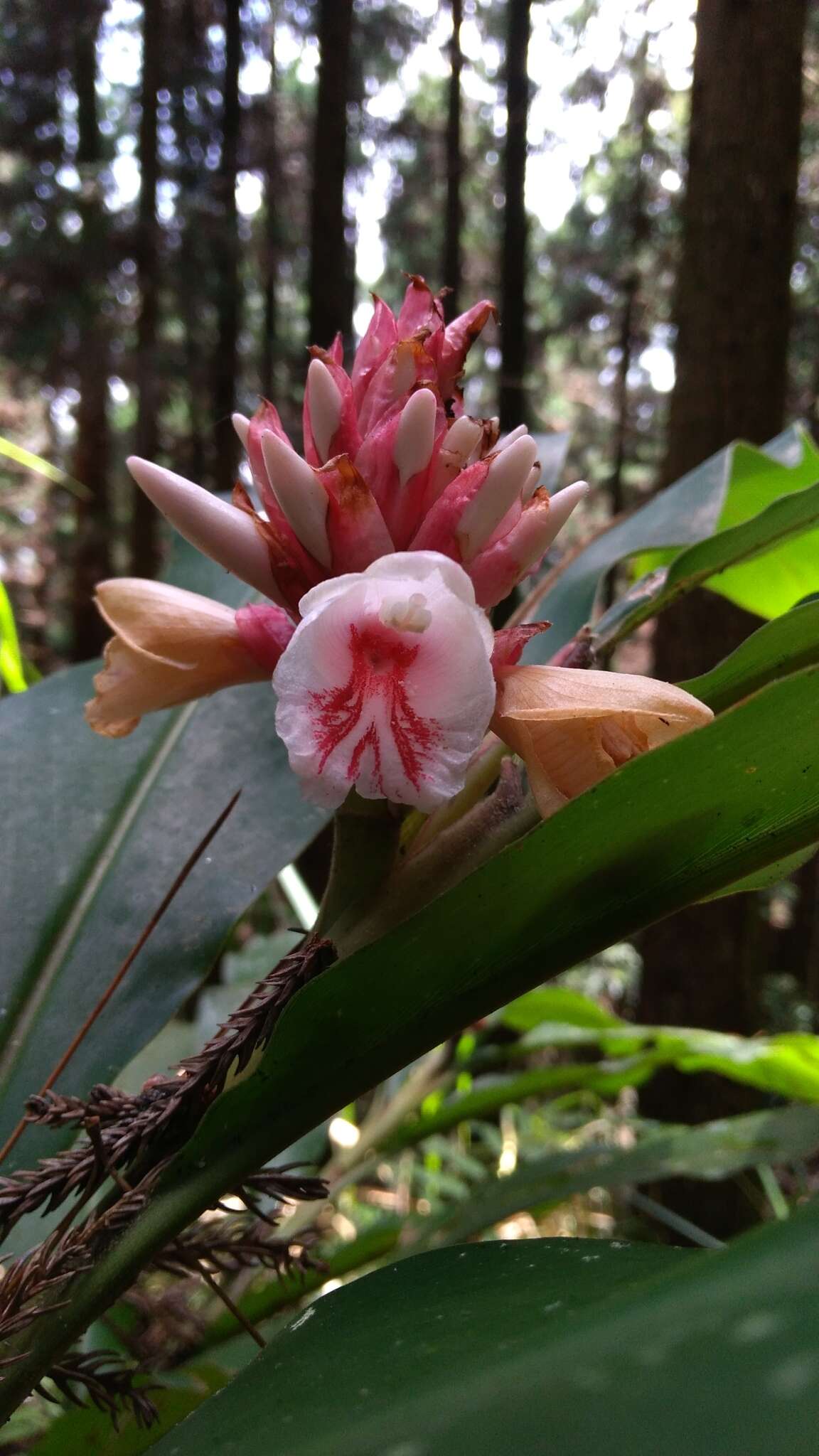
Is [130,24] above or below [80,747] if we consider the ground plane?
above

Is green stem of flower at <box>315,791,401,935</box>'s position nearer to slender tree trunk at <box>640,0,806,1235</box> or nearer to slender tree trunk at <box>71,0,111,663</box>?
slender tree trunk at <box>640,0,806,1235</box>

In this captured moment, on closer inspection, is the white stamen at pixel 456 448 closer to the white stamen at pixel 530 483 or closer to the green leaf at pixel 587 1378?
the white stamen at pixel 530 483

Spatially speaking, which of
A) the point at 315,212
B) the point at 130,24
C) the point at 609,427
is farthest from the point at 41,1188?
the point at 609,427

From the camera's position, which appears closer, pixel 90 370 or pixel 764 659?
pixel 764 659

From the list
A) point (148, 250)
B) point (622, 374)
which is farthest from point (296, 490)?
point (622, 374)

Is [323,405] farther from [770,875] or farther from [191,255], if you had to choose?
[191,255]

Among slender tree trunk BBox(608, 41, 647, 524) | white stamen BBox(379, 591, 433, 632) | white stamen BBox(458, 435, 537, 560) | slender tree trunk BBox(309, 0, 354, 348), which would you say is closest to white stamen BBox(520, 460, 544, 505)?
white stamen BBox(458, 435, 537, 560)

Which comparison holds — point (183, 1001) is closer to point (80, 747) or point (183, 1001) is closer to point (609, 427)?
point (80, 747)
